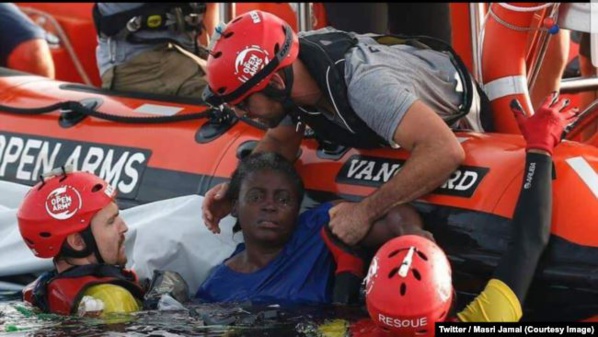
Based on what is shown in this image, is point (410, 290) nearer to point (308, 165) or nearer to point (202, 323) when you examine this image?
point (202, 323)

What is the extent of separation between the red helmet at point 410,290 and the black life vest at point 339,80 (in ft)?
2.87

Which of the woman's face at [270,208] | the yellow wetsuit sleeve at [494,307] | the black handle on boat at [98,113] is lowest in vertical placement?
the yellow wetsuit sleeve at [494,307]

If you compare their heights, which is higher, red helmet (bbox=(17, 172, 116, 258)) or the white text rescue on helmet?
red helmet (bbox=(17, 172, 116, 258))

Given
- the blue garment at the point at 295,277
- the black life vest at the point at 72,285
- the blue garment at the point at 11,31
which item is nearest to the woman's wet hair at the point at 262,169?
the blue garment at the point at 295,277

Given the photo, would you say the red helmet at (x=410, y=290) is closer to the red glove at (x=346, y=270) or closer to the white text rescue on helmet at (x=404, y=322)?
the white text rescue on helmet at (x=404, y=322)

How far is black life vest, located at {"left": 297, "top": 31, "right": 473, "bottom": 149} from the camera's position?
16.5 feet

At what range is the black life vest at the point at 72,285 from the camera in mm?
4969

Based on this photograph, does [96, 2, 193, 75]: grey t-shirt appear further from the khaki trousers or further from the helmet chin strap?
the helmet chin strap

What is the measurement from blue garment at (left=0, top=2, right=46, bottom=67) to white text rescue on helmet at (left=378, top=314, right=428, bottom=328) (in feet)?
13.6

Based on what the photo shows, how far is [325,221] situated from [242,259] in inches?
15.9

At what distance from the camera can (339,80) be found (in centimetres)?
502

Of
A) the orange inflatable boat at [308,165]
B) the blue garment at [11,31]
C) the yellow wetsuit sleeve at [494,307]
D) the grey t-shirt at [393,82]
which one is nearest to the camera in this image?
the yellow wetsuit sleeve at [494,307]

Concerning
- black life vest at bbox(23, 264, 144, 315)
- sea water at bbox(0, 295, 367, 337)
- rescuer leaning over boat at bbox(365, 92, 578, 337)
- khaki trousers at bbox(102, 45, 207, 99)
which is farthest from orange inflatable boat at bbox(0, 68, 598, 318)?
black life vest at bbox(23, 264, 144, 315)

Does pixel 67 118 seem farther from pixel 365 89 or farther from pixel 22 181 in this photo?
pixel 365 89
